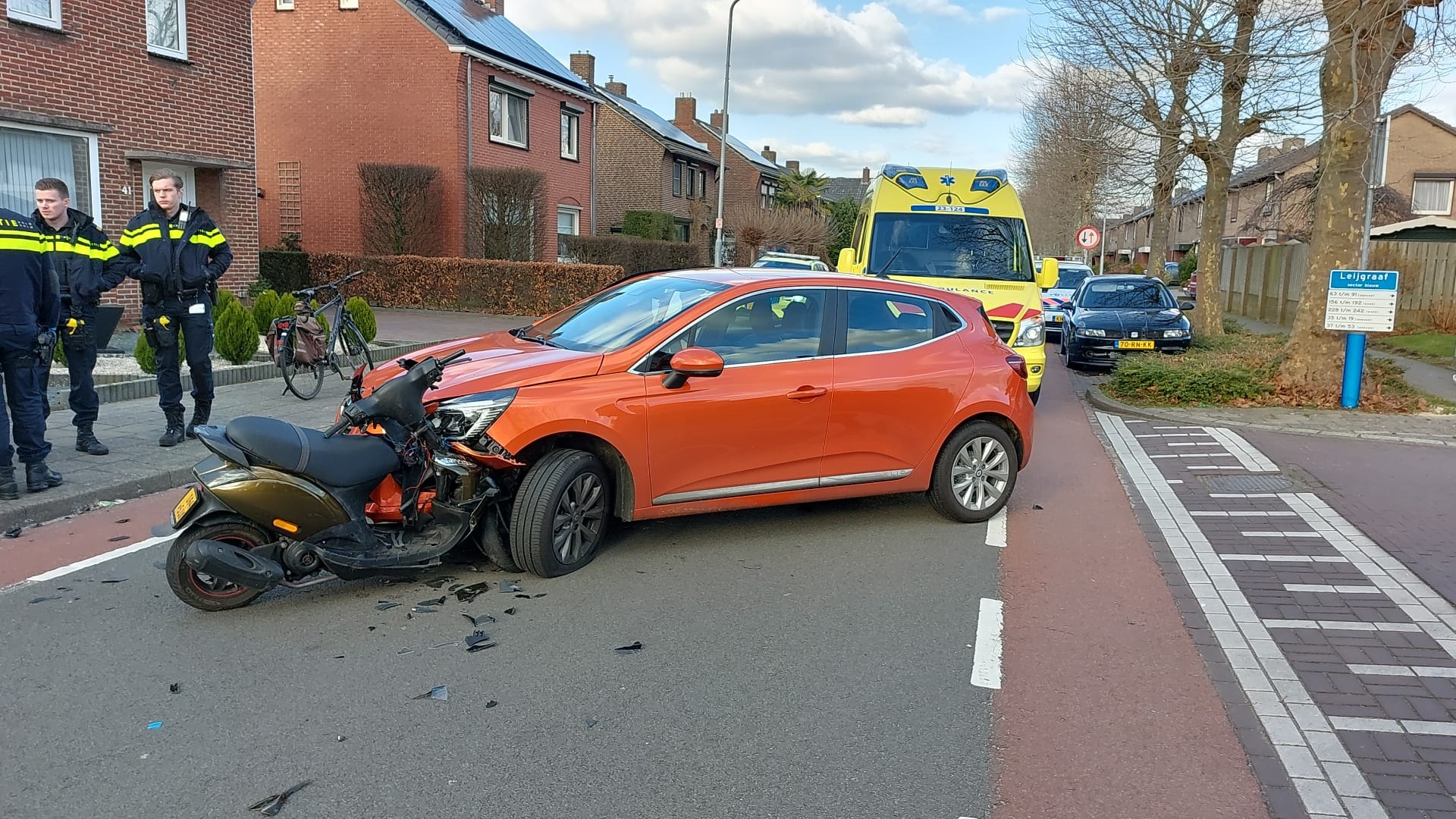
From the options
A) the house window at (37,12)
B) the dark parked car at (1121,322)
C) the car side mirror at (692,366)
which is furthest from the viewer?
the dark parked car at (1121,322)

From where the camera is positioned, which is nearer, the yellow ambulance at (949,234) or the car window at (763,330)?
the car window at (763,330)

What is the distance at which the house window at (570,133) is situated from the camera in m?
31.6

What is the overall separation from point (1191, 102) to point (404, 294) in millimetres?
16019

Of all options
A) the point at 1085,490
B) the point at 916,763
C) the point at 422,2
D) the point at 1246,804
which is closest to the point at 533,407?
the point at 916,763

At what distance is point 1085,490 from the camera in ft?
26.7

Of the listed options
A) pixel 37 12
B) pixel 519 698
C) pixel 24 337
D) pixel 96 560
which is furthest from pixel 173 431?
pixel 37 12

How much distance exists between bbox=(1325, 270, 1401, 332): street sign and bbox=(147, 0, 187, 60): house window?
16331mm

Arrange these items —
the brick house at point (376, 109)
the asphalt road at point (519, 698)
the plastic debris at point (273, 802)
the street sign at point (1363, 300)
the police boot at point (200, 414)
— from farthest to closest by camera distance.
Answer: the brick house at point (376, 109) → the street sign at point (1363, 300) → the police boot at point (200, 414) → the asphalt road at point (519, 698) → the plastic debris at point (273, 802)

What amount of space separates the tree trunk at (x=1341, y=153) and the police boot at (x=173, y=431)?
458 inches

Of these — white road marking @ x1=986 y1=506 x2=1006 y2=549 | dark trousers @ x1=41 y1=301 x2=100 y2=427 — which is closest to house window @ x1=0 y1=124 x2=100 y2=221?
dark trousers @ x1=41 y1=301 x2=100 y2=427

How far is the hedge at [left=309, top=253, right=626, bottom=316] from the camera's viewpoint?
74.3 feet

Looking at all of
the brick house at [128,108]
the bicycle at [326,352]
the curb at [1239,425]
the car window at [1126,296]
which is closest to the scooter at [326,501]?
the bicycle at [326,352]

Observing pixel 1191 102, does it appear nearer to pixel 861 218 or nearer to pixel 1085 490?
pixel 861 218

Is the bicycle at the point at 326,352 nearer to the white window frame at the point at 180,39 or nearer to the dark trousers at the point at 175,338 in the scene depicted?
the dark trousers at the point at 175,338
